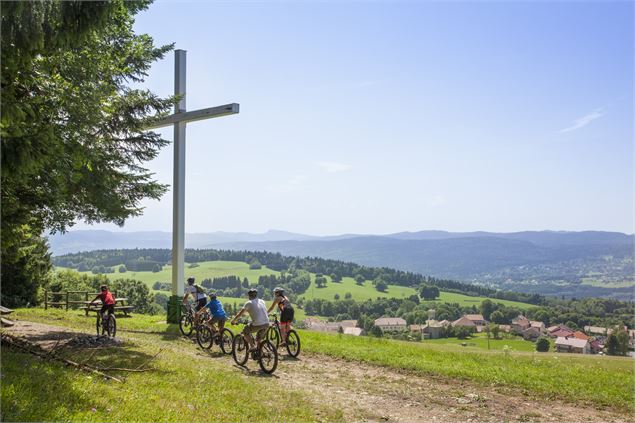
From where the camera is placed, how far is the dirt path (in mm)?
9320

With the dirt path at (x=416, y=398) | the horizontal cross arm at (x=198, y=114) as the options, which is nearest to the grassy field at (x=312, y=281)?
the horizontal cross arm at (x=198, y=114)

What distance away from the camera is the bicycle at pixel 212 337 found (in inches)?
606

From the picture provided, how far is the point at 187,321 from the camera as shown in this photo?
18.7m

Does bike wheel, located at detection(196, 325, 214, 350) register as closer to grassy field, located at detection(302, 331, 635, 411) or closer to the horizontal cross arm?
grassy field, located at detection(302, 331, 635, 411)

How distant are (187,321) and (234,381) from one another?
→ 8.15 metres

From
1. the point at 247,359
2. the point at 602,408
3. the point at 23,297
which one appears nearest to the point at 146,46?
the point at 247,359

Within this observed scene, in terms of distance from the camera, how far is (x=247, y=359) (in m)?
13.6

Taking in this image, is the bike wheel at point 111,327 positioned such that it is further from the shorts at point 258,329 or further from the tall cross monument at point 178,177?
the shorts at point 258,329

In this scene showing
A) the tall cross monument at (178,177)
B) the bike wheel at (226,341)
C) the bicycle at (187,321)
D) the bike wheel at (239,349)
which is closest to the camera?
the bike wheel at (239,349)

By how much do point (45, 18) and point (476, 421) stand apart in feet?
30.2

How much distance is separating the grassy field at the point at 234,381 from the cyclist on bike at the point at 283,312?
1.33m

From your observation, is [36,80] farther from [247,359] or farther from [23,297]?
[23,297]

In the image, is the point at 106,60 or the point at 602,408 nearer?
the point at 602,408

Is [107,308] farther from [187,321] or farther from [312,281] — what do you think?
[312,281]
